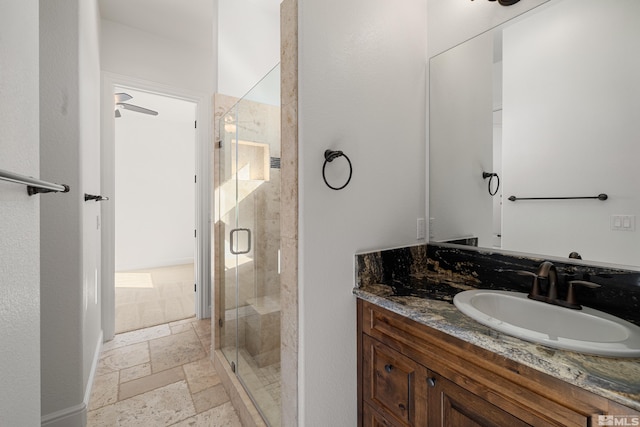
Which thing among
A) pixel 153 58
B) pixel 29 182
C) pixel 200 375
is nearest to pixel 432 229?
pixel 29 182

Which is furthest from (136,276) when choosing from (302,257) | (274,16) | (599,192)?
(599,192)

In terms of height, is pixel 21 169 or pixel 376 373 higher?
pixel 21 169

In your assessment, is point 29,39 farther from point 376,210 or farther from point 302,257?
point 376,210

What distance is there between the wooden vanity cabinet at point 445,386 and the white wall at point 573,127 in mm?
→ 640

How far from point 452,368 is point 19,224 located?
1267mm

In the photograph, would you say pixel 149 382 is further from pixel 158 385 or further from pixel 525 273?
pixel 525 273

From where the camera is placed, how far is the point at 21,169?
742 millimetres

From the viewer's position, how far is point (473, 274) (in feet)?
4.59

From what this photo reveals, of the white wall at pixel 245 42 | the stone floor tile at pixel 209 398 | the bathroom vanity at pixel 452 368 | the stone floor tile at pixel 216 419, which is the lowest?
the stone floor tile at pixel 216 419

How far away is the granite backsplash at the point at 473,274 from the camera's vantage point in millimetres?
986

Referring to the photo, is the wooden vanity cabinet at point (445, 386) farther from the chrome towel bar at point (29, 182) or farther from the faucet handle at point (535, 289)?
the chrome towel bar at point (29, 182)

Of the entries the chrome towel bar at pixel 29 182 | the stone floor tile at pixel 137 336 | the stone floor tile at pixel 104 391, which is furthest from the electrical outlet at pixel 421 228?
the stone floor tile at pixel 137 336

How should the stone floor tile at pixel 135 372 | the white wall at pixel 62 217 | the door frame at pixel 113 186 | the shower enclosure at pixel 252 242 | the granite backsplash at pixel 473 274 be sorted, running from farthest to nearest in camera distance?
the door frame at pixel 113 186, the stone floor tile at pixel 135 372, the shower enclosure at pixel 252 242, the white wall at pixel 62 217, the granite backsplash at pixel 473 274

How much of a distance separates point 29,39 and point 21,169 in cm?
37
